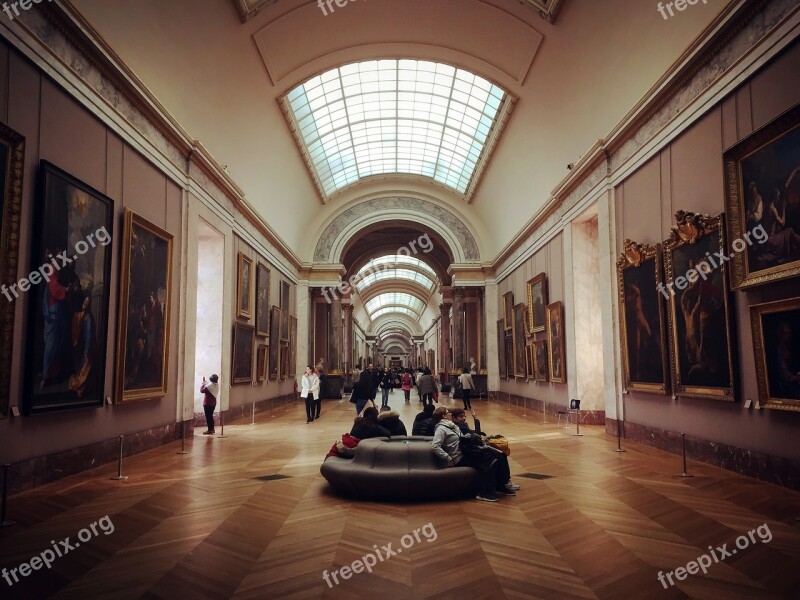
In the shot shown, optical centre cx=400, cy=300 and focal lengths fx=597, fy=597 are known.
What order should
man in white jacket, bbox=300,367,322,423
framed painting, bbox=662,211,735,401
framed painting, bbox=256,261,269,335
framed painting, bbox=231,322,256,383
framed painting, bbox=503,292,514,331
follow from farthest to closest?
framed painting, bbox=503,292,514,331, framed painting, bbox=256,261,269,335, framed painting, bbox=231,322,256,383, man in white jacket, bbox=300,367,322,423, framed painting, bbox=662,211,735,401

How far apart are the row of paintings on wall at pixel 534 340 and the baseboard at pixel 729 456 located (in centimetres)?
543

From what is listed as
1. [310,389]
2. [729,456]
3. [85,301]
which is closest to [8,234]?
[85,301]

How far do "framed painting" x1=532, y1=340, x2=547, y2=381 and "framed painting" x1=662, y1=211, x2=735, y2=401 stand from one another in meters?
8.42

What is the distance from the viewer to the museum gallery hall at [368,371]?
501cm

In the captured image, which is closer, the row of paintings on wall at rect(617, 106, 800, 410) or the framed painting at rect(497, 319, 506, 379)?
the row of paintings on wall at rect(617, 106, 800, 410)

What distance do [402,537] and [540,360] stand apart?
1446cm

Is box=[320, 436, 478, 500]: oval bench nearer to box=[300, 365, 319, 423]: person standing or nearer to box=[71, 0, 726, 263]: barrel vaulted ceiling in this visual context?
box=[71, 0, 726, 263]: barrel vaulted ceiling

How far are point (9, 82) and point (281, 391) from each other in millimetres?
18155

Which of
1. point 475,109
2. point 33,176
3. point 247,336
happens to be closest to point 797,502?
point 33,176

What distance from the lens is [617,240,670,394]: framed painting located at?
35.3 feet

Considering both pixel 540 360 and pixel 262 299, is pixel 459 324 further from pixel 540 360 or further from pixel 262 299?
pixel 262 299

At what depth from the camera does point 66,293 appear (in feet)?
26.8

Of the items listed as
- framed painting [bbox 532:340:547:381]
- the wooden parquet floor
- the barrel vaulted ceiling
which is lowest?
the wooden parquet floor

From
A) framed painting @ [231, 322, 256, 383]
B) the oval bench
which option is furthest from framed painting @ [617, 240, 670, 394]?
framed painting @ [231, 322, 256, 383]
